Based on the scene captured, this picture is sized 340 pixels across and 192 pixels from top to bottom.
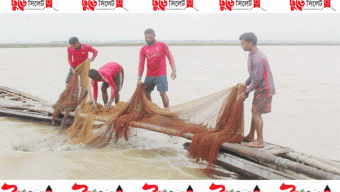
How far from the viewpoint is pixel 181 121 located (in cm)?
485

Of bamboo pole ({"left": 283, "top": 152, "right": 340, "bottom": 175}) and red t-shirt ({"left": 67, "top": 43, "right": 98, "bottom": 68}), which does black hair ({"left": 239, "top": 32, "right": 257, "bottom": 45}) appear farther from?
red t-shirt ({"left": 67, "top": 43, "right": 98, "bottom": 68})

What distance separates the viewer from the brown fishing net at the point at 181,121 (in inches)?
164

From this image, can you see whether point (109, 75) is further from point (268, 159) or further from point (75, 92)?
point (268, 159)

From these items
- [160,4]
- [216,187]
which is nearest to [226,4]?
[160,4]

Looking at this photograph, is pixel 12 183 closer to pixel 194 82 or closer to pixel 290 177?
pixel 290 177

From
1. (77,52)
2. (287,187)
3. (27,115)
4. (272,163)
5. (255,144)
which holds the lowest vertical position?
(27,115)

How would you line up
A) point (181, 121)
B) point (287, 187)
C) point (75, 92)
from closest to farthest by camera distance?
point (287, 187)
point (181, 121)
point (75, 92)

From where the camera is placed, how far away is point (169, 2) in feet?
17.0

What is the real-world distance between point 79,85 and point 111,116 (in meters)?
1.51

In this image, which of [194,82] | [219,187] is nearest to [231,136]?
A: [219,187]

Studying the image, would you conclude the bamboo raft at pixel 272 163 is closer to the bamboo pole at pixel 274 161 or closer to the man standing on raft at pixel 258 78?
the bamboo pole at pixel 274 161

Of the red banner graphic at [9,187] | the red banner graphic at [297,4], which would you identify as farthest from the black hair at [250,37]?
the red banner graphic at [9,187]

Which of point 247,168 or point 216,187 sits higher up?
point 247,168

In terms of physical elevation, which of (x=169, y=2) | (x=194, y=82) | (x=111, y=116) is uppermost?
(x=169, y=2)
